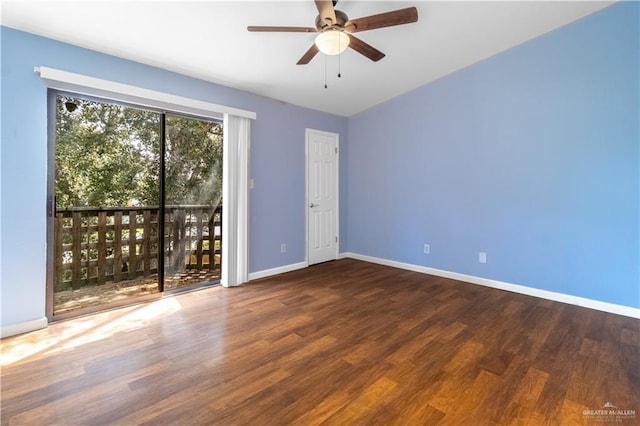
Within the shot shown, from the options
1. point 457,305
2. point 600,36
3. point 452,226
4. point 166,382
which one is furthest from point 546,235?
point 166,382

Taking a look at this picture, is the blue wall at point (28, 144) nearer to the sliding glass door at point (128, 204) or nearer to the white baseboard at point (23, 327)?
the white baseboard at point (23, 327)

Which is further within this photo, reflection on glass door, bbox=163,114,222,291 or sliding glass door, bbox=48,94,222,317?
reflection on glass door, bbox=163,114,222,291

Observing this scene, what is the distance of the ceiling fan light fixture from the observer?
7.15ft

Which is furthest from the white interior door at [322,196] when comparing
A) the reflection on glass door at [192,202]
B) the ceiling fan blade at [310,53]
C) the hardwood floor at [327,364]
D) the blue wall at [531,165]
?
the ceiling fan blade at [310,53]

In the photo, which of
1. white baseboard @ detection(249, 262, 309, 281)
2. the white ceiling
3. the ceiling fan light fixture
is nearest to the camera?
the ceiling fan light fixture

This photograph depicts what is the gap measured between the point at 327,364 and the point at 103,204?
9.01 ft

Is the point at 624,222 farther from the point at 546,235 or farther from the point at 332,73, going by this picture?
the point at 332,73

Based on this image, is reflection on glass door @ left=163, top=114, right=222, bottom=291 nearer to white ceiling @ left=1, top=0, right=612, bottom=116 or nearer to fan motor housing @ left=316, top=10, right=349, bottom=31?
white ceiling @ left=1, top=0, right=612, bottom=116

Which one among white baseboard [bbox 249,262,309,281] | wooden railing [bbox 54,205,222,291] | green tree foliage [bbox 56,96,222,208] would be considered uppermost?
green tree foliage [bbox 56,96,222,208]

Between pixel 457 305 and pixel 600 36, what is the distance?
120 inches

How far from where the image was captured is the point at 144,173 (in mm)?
3225

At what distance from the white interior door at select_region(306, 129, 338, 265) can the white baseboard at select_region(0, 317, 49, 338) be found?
3072 mm

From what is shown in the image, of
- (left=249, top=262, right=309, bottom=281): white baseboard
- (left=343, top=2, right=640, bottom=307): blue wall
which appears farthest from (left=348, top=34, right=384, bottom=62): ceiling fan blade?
(left=249, top=262, right=309, bottom=281): white baseboard

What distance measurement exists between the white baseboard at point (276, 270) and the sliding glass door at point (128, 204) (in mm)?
535
